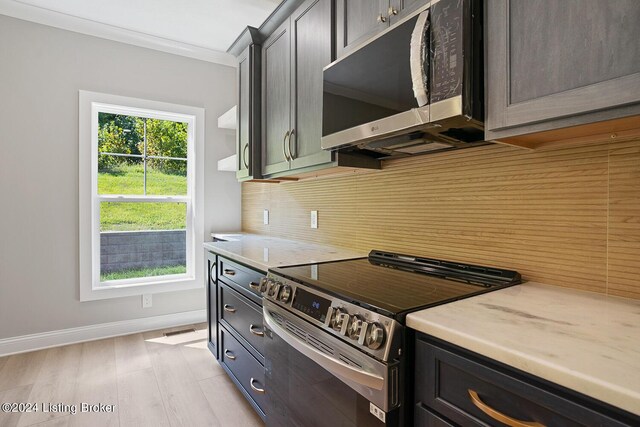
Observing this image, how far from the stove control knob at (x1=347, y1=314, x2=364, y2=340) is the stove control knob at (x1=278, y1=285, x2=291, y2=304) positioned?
0.39 metres

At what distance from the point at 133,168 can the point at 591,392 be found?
11.5ft

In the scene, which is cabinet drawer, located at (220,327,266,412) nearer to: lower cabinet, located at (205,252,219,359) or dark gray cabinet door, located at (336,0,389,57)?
lower cabinet, located at (205,252,219,359)

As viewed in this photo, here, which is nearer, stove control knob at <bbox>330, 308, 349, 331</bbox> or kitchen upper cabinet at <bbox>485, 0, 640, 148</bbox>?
kitchen upper cabinet at <bbox>485, 0, 640, 148</bbox>

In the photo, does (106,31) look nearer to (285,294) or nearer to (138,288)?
(138,288)

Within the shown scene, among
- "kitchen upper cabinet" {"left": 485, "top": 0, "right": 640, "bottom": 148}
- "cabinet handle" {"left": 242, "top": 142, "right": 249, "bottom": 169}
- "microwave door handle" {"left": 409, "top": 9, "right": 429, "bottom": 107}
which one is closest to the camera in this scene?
"kitchen upper cabinet" {"left": 485, "top": 0, "right": 640, "bottom": 148}

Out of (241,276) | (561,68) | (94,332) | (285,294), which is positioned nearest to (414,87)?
(561,68)

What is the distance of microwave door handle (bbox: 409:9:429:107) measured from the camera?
42.9 inches

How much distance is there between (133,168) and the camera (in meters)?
3.17

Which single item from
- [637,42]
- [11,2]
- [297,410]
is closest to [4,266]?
[11,2]

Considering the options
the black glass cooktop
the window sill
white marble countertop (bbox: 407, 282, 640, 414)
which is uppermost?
the black glass cooktop

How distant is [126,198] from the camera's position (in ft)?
10.2

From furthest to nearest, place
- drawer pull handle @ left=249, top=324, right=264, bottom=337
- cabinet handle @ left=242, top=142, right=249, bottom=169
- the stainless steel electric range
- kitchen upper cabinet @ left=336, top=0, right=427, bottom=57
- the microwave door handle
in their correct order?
cabinet handle @ left=242, top=142, right=249, bottom=169, drawer pull handle @ left=249, top=324, right=264, bottom=337, kitchen upper cabinet @ left=336, top=0, right=427, bottom=57, the microwave door handle, the stainless steel electric range

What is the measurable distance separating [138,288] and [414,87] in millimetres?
3072

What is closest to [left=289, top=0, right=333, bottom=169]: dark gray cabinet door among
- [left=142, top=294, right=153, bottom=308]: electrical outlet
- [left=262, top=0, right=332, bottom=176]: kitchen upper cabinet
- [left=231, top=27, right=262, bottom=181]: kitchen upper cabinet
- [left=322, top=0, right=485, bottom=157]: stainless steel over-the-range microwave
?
[left=262, top=0, right=332, bottom=176]: kitchen upper cabinet
